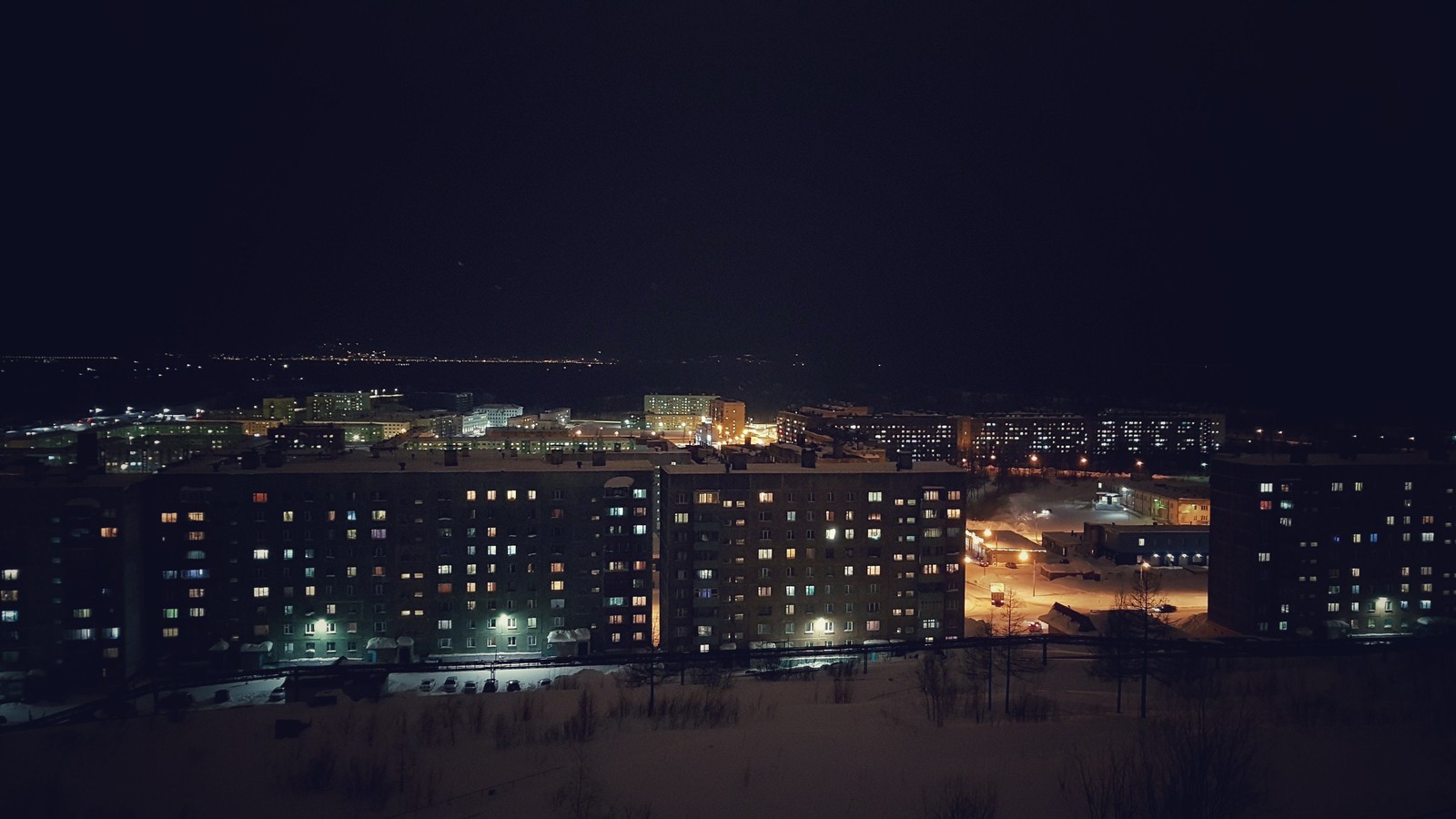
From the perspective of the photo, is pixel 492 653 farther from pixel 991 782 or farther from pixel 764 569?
pixel 991 782

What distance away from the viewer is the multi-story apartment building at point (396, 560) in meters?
14.4

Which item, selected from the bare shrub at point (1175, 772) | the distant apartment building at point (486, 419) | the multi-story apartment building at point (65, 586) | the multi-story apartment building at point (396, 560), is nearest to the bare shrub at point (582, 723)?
the multi-story apartment building at point (396, 560)

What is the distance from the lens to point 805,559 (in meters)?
15.4

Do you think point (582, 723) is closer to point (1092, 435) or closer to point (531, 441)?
point (531, 441)

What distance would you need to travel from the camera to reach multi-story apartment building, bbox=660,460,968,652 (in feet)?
49.8

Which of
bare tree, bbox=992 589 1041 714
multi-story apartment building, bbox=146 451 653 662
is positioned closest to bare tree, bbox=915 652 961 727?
bare tree, bbox=992 589 1041 714

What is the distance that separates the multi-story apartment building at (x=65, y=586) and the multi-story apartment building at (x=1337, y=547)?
17392 mm

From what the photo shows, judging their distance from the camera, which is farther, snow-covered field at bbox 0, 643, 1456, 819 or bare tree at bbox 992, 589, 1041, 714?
bare tree at bbox 992, 589, 1041, 714

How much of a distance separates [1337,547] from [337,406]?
1937 inches

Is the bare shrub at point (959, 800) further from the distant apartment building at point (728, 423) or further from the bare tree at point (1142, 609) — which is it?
the distant apartment building at point (728, 423)

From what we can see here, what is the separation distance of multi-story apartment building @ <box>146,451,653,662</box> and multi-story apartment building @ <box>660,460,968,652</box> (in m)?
0.72

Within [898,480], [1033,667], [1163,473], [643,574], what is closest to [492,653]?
[643,574]

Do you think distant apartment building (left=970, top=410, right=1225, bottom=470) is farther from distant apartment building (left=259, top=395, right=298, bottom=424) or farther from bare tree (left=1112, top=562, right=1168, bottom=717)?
distant apartment building (left=259, top=395, right=298, bottom=424)

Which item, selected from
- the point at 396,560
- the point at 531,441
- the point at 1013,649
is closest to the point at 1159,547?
the point at 1013,649
